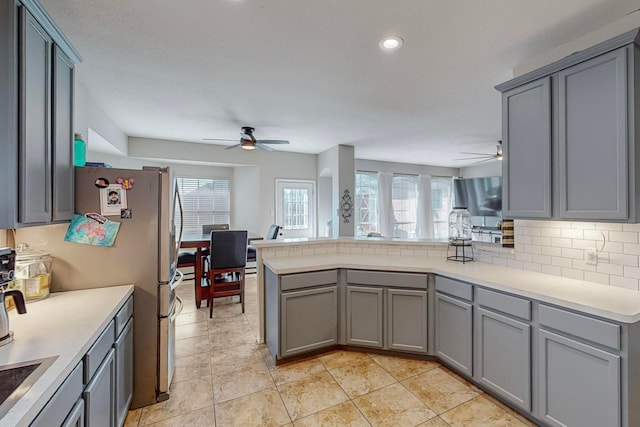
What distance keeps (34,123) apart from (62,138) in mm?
329

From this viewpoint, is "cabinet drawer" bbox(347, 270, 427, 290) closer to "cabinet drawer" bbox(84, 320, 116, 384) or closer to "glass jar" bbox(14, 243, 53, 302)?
"cabinet drawer" bbox(84, 320, 116, 384)

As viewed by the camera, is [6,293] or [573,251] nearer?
[6,293]

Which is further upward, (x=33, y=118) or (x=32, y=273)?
(x=33, y=118)

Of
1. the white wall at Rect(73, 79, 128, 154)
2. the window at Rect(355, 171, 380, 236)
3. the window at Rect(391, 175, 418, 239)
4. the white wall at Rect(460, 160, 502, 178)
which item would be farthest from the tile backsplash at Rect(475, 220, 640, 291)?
the white wall at Rect(460, 160, 502, 178)

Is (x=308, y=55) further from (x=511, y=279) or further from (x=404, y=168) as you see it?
(x=404, y=168)

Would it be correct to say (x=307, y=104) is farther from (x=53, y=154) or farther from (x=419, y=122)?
(x=53, y=154)

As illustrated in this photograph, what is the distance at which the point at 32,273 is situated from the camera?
1.66 meters

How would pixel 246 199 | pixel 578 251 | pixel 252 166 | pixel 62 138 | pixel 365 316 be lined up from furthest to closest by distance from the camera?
pixel 246 199
pixel 252 166
pixel 365 316
pixel 578 251
pixel 62 138

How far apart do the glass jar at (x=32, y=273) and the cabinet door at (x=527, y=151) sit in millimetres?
3252

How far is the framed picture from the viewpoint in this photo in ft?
6.20

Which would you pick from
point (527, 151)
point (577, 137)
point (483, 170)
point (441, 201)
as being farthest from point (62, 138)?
point (483, 170)

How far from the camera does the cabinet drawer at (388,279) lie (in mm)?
2510

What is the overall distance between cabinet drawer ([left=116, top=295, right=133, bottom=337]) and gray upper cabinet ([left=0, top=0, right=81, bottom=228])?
2.10 feet

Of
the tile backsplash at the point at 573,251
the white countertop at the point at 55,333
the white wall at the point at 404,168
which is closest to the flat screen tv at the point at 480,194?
the white wall at the point at 404,168
